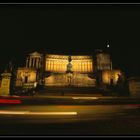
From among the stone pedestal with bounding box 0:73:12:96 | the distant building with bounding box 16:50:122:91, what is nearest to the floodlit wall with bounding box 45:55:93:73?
the distant building with bounding box 16:50:122:91

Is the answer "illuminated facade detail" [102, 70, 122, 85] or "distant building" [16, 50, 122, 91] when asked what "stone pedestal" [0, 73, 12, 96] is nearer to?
"distant building" [16, 50, 122, 91]

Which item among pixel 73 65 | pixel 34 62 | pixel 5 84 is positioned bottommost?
pixel 5 84

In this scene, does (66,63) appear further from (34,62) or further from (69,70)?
(34,62)

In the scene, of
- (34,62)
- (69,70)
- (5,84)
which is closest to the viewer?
(5,84)

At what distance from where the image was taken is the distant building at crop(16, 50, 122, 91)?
64375 mm

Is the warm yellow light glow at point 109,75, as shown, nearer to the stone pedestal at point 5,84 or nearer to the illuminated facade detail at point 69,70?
the illuminated facade detail at point 69,70

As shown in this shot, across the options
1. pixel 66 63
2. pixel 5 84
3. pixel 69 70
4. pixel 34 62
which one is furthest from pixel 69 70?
pixel 5 84

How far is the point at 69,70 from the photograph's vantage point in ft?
237

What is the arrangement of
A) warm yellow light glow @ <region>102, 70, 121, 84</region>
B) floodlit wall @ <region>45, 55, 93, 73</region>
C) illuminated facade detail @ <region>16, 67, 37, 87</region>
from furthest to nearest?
floodlit wall @ <region>45, 55, 93, 73</region> < warm yellow light glow @ <region>102, 70, 121, 84</region> < illuminated facade detail @ <region>16, 67, 37, 87</region>

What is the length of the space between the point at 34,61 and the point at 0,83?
4674cm

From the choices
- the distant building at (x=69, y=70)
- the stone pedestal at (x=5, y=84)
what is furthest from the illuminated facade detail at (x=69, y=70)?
the stone pedestal at (x=5, y=84)

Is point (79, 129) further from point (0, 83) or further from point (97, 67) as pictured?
point (97, 67)

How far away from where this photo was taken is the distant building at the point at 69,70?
64375 mm

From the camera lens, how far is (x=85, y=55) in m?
75.7
